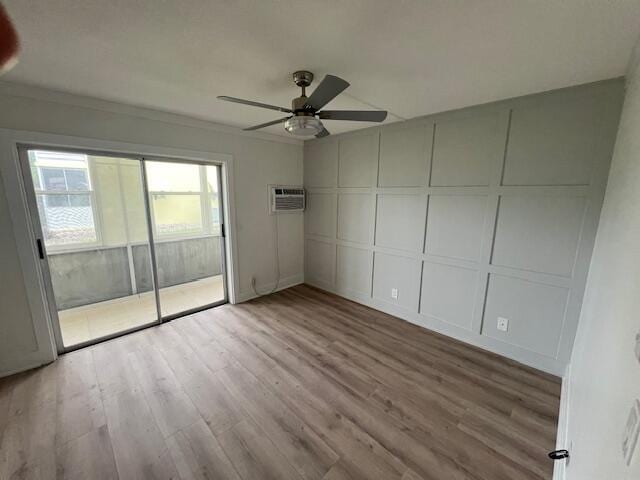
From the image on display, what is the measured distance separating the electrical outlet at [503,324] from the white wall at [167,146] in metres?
2.84

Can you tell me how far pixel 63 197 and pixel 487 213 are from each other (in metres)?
4.19

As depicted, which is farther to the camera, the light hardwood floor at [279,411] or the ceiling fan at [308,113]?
the ceiling fan at [308,113]

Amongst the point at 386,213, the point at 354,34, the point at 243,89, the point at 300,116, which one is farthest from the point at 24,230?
the point at 386,213

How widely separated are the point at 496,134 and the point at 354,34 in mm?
1696

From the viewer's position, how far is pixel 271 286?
405cm

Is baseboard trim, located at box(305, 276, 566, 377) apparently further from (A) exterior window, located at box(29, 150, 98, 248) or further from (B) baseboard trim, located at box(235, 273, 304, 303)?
(A) exterior window, located at box(29, 150, 98, 248)

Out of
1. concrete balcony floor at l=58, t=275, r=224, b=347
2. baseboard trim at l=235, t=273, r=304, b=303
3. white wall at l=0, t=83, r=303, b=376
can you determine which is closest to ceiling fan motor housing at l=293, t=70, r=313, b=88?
white wall at l=0, t=83, r=303, b=376

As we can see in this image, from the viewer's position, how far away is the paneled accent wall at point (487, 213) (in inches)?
79.4

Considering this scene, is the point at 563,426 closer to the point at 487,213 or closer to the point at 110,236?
the point at 487,213

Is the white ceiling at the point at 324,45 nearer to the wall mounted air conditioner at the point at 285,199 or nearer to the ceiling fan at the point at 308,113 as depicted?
the ceiling fan at the point at 308,113

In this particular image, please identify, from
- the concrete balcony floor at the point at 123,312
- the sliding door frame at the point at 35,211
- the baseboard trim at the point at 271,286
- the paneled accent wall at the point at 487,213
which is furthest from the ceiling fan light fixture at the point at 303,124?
the concrete balcony floor at the point at 123,312

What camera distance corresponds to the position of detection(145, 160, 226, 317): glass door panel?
3.44 metres

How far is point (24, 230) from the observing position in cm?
214

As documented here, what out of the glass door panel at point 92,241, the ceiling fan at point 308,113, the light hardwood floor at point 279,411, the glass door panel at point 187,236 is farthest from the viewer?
the glass door panel at point 187,236
